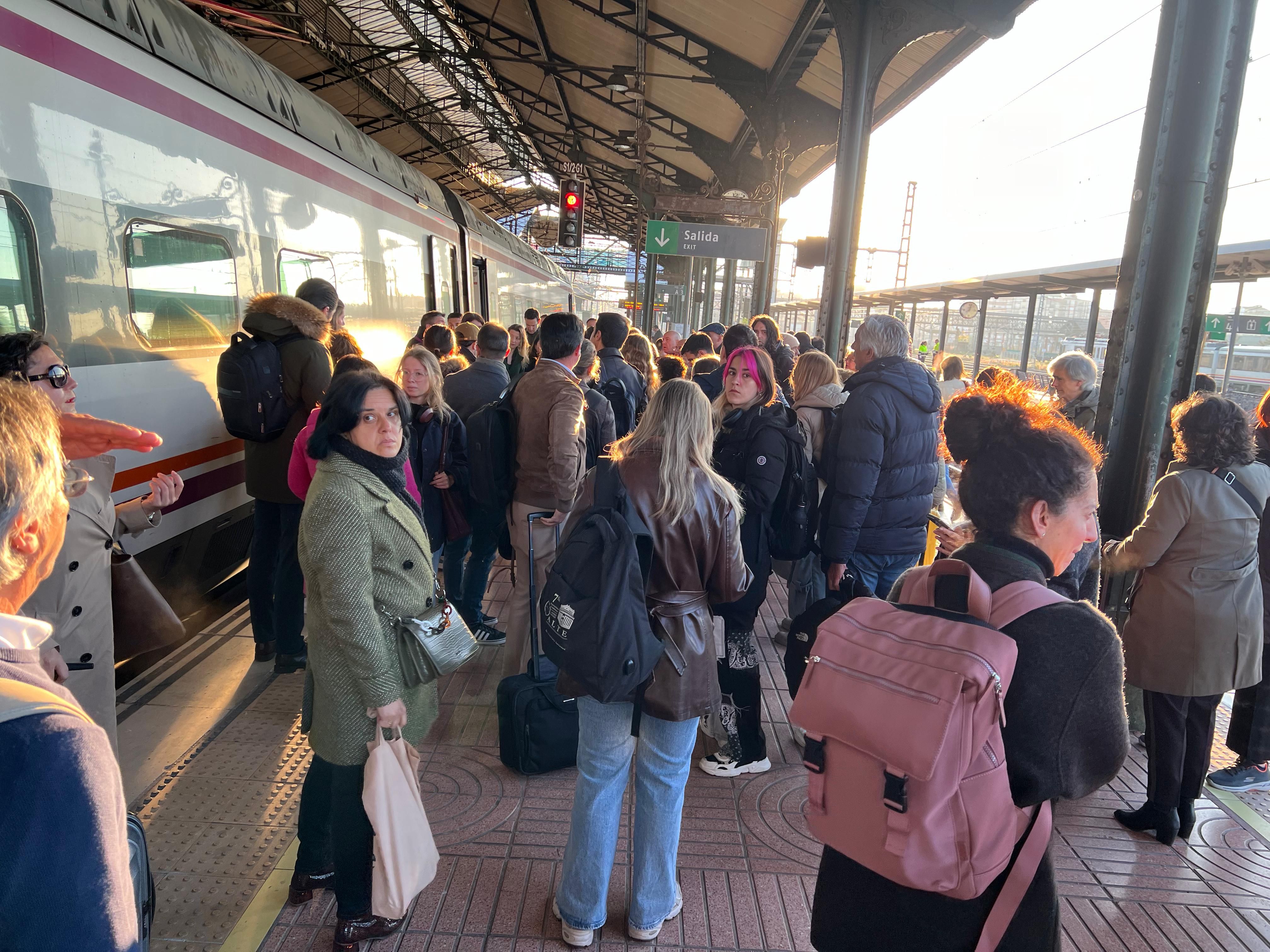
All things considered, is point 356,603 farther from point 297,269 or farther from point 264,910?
point 297,269

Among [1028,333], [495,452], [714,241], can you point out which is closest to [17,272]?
[495,452]

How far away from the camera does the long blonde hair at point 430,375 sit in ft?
13.1

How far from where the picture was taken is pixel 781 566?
5.09m

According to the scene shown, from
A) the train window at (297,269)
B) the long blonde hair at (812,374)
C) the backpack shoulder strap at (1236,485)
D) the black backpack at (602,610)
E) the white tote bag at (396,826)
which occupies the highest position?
the train window at (297,269)

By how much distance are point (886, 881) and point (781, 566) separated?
359 centimetres

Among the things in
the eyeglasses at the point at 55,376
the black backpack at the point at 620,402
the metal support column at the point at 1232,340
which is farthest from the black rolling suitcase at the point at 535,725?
the metal support column at the point at 1232,340

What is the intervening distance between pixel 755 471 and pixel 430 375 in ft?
5.87

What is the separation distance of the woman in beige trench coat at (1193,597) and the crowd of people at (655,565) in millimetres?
10

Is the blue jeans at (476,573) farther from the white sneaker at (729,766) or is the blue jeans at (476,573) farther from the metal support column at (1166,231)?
the metal support column at (1166,231)

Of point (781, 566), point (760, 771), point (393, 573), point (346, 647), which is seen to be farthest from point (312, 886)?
point (781, 566)

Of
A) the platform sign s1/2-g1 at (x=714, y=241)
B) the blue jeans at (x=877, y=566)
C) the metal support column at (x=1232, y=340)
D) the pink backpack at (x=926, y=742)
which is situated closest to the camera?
the pink backpack at (x=926, y=742)

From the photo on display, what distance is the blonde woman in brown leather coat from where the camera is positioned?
2.27 meters

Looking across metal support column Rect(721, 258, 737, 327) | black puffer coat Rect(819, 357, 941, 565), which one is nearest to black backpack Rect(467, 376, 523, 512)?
black puffer coat Rect(819, 357, 941, 565)

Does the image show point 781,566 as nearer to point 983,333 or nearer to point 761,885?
point 761,885
